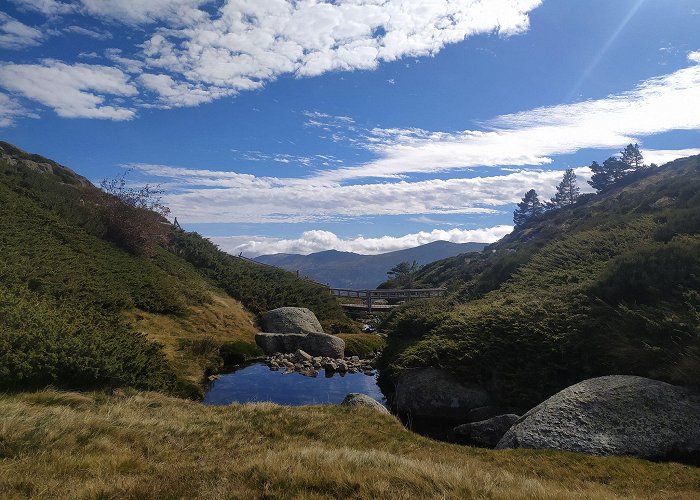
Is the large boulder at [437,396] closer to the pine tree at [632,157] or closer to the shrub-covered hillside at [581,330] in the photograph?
the shrub-covered hillside at [581,330]

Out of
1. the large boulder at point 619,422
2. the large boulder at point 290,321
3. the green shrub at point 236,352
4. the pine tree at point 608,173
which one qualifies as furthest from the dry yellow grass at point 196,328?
the pine tree at point 608,173

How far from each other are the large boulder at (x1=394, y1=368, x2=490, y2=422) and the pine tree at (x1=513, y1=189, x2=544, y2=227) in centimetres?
9398

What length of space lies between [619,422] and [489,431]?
12.1 feet

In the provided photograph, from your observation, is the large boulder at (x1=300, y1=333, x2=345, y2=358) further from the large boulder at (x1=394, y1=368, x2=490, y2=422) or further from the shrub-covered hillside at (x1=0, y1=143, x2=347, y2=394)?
the large boulder at (x1=394, y1=368, x2=490, y2=422)

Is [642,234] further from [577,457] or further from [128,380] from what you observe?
[128,380]

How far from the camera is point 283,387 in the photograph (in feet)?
64.2

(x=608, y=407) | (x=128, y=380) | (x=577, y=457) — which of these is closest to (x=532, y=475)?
(x=577, y=457)

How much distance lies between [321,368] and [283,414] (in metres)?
11.9

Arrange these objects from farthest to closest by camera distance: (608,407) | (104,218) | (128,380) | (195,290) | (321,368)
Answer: (104,218)
(195,290)
(321,368)
(128,380)
(608,407)

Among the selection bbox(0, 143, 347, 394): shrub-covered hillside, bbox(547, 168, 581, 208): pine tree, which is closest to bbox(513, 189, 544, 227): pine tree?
bbox(547, 168, 581, 208): pine tree

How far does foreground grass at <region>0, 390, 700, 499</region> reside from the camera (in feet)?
17.9

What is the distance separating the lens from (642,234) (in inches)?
950

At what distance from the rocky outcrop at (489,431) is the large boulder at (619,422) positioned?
4.86 feet

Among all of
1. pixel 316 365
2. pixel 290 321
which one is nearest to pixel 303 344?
pixel 316 365
